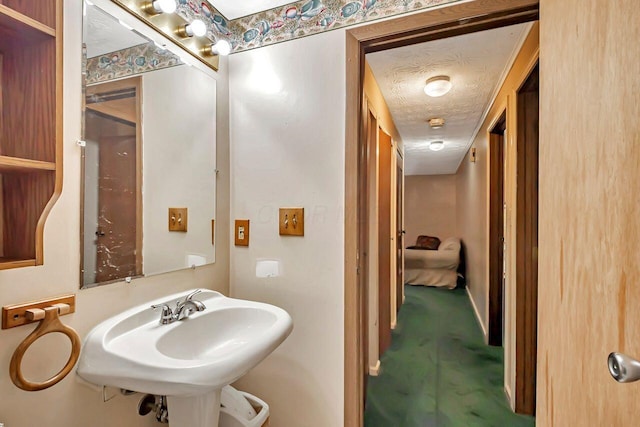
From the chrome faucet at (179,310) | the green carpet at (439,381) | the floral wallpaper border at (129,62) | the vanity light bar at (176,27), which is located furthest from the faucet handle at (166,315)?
the green carpet at (439,381)

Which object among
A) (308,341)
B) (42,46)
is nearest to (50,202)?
(42,46)

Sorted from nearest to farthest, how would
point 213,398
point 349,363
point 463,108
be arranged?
1. point 213,398
2. point 349,363
3. point 463,108

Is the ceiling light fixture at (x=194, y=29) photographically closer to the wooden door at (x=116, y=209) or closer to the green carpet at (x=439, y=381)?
the wooden door at (x=116, y=209)

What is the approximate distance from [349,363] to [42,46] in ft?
4.80

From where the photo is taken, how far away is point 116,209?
3.52 feet

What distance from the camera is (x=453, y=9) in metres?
1.16

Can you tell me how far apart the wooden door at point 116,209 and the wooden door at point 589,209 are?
4.32 feet

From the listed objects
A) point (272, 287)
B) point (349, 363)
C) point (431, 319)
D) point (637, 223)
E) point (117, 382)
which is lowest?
point (431, 319)

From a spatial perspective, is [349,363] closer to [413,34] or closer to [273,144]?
[273,144]

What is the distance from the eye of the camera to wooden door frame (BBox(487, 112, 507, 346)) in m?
2.67

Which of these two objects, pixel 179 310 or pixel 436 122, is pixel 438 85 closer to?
pixel 436 122

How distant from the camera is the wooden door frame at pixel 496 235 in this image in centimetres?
267

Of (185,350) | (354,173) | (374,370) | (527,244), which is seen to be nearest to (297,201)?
(354,173)

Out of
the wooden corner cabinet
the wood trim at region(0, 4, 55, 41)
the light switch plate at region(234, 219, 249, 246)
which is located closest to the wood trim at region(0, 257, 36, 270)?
the wooden corner cabinet
